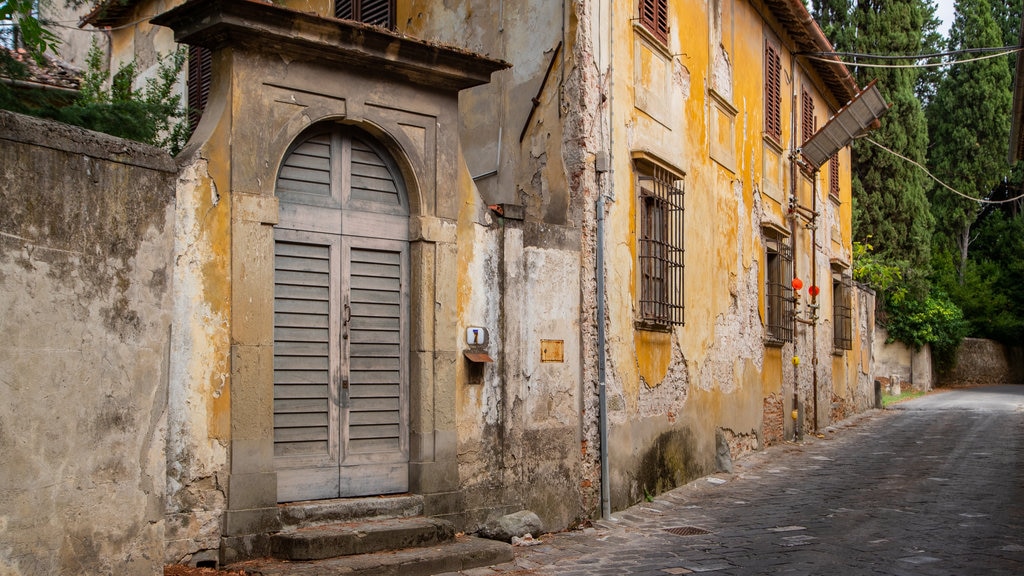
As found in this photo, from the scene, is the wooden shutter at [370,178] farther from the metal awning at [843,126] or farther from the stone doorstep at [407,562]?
the metal awning at [843,126]

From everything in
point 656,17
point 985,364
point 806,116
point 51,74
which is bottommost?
point 985,364

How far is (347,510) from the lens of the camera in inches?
290

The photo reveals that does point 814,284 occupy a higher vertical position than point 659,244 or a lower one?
higher

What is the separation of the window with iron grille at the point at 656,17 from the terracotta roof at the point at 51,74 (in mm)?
6261

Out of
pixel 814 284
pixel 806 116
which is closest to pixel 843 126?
pixel 806 116

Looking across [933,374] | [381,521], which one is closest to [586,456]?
[381,521]

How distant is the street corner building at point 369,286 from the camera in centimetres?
586

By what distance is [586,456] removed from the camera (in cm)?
944

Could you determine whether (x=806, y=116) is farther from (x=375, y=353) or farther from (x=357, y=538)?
(x=357, y=538)

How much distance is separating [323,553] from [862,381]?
67.3 feet

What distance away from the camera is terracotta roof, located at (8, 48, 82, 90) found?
32.0ft

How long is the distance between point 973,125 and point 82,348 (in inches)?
1587

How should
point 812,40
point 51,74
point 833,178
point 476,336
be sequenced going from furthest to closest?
1. point 833,178
2. point 812,40
3. point 51,74
4. point 476,336

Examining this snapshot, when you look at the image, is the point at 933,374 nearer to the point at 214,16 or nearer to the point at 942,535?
the point at 942,535
